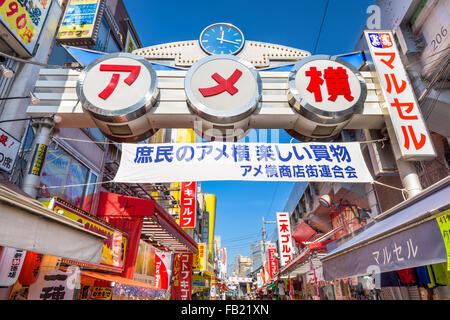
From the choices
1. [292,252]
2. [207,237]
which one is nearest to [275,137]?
[292,252]

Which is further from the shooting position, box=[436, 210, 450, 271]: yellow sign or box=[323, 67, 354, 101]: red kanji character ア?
box=[323, 67, 354, 101]: red kanji character ア

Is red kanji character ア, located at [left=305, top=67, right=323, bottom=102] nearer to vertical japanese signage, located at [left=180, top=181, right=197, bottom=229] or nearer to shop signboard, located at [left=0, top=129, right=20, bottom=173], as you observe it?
shop signboard, located at [left=0, top=129, right=20, bottom=173]

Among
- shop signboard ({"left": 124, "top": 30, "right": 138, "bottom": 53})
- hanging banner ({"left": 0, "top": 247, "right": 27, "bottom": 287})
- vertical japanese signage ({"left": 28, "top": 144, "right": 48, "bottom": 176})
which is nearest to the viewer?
hanging banner ({"left": 0, "top": 247, "right": 27, "bottom": 287})

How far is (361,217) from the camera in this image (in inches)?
451

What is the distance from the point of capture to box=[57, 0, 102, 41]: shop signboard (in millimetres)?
8414

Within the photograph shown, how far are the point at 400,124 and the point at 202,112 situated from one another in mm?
4937

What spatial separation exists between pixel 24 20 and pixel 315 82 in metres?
7.96

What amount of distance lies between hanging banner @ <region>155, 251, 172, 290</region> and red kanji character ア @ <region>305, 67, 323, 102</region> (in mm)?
9785

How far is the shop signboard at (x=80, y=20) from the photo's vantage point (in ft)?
27.6

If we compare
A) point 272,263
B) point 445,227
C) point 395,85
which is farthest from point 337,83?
point 272,263

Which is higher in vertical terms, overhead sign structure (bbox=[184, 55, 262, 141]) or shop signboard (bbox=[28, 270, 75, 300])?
overhead sign structure (bbox=[184, 55, 262, 141])

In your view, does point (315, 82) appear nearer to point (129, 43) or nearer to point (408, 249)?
point (408, 249)

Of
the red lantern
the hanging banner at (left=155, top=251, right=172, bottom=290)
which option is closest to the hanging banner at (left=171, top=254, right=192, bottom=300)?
the hanging banner at (left=155, top=251, right=172, bottom=290)

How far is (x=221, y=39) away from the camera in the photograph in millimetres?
8430
